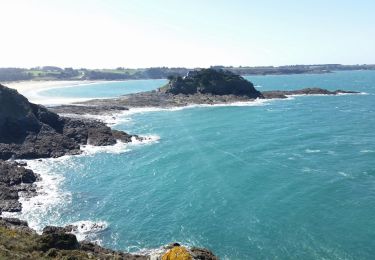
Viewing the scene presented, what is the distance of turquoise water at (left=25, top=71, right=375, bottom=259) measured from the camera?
144 ft

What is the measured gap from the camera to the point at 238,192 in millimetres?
57219

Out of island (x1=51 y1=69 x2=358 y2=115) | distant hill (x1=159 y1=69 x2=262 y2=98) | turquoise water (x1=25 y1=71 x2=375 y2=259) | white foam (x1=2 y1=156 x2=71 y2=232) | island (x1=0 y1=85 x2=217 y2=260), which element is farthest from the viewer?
distant hill (x1=159 y1=69 x2=262 y2=98)

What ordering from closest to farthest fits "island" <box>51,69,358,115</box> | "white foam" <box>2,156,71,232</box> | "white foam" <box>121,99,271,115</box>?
"white foam" <box>2,156,71,232</box> < "white foam" <box>121,99,271,115</box> < "island" <box>51,69,358,115</box>

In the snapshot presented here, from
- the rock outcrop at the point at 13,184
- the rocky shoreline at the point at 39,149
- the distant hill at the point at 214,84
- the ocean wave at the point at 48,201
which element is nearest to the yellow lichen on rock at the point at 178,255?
the rocky shoreline at the point at 39,149

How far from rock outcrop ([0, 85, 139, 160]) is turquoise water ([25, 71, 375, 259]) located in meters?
7.69

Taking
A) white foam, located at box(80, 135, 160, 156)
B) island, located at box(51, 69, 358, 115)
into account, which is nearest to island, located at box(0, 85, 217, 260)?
white foam, located at box(80, 135, 160, 156)

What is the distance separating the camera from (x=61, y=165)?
245 ft

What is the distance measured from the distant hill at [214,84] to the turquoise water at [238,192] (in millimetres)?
69468

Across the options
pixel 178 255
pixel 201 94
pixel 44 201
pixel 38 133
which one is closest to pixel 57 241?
pixel 178 255

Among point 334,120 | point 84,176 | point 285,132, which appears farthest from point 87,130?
point 334,120

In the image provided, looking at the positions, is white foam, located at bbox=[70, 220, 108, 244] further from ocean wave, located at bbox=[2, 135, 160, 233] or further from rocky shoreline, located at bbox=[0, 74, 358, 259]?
rocky shoreline, located at bbox=[0, 74, 358, 259]

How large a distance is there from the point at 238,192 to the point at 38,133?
167ft

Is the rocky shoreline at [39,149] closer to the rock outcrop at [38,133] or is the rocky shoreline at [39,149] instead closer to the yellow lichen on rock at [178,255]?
the rock outcrop at [38,133]

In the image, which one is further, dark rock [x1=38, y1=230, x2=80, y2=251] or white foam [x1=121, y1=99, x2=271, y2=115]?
white foam [x1=121, y1=99, x2=271, y2=115]
